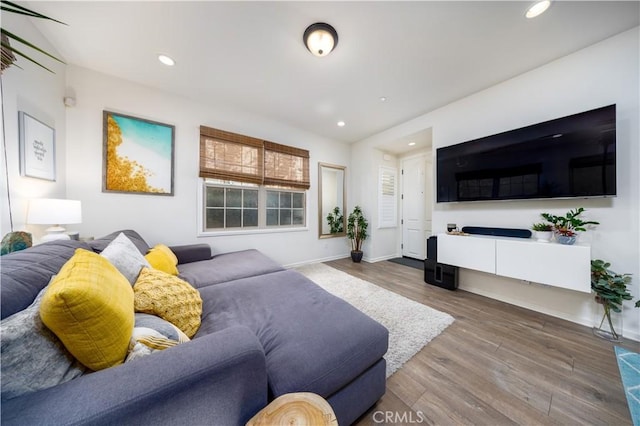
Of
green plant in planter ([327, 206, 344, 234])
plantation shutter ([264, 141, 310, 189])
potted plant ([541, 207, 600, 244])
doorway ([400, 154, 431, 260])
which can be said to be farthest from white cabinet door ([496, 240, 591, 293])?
plantation shutter ([264, 141, 310, 189])

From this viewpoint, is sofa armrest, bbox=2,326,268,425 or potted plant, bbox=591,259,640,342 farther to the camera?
potted plant, bbox=591,259,640,342

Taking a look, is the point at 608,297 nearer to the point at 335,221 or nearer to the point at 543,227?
the point at 543,227

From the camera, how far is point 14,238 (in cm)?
138

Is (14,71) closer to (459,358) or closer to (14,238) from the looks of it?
(14,238)

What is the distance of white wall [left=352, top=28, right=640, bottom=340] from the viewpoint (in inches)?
69.4

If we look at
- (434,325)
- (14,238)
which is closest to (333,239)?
(434,325)

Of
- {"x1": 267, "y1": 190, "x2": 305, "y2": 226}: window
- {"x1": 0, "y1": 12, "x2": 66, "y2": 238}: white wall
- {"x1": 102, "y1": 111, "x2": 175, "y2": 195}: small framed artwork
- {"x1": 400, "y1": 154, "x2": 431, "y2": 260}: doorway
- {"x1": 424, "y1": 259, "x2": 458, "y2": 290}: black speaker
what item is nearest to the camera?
{"x1": 0, "y1": 12, "x2": 66, "y2": 238}: white wall

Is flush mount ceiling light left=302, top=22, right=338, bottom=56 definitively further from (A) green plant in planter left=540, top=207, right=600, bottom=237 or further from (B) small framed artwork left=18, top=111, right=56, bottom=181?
(A) green plant in planter left=540, top=207, right=600, bottom=237

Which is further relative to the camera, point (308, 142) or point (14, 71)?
point (308, 142)

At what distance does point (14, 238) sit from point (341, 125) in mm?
3768

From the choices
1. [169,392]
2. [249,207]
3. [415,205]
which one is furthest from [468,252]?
[249,207]

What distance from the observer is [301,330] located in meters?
1.12

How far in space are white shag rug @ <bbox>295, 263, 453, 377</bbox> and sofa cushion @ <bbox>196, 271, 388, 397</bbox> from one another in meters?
0.57

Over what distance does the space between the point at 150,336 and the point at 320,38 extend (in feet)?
7.68
